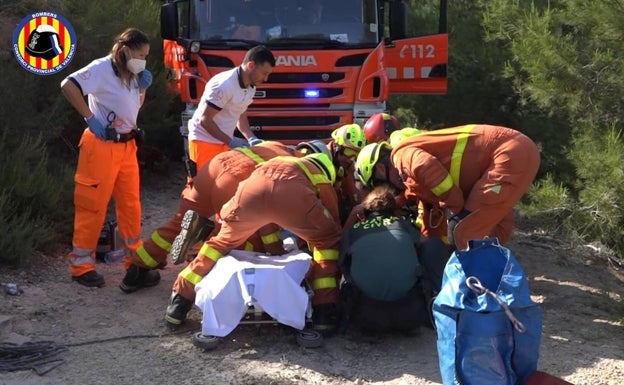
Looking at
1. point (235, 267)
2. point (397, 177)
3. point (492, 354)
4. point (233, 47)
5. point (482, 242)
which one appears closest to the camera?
point (492, 354)

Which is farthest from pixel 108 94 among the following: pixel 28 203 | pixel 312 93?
pixel 312 93

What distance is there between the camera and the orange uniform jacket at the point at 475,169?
5.04 m

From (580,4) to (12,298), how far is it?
5215 mm

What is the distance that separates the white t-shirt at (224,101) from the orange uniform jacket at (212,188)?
65 centimetres

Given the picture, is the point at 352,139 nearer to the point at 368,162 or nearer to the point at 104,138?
the point at 368,162

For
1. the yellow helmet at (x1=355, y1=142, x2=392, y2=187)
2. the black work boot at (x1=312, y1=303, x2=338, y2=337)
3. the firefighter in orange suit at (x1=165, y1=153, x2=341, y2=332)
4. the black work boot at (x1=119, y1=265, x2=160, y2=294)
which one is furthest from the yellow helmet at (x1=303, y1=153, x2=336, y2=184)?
the black work boot at (x1=119, y1=265, x2=160, y2=294)

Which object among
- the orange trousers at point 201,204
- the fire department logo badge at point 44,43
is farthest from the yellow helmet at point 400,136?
the fire department logo badge at point 44,43

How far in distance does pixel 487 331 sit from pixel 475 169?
6.31ft

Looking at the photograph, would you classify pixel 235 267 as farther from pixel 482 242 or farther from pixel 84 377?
pixel 482 242

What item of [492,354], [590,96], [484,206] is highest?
[590,96]

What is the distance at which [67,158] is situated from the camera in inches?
351

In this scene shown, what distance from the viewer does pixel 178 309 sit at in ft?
16.3

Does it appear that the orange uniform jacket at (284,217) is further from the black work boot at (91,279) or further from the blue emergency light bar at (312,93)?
the blue emergency light bar at (312,93)

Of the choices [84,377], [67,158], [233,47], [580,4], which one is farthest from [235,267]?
[67,158]
